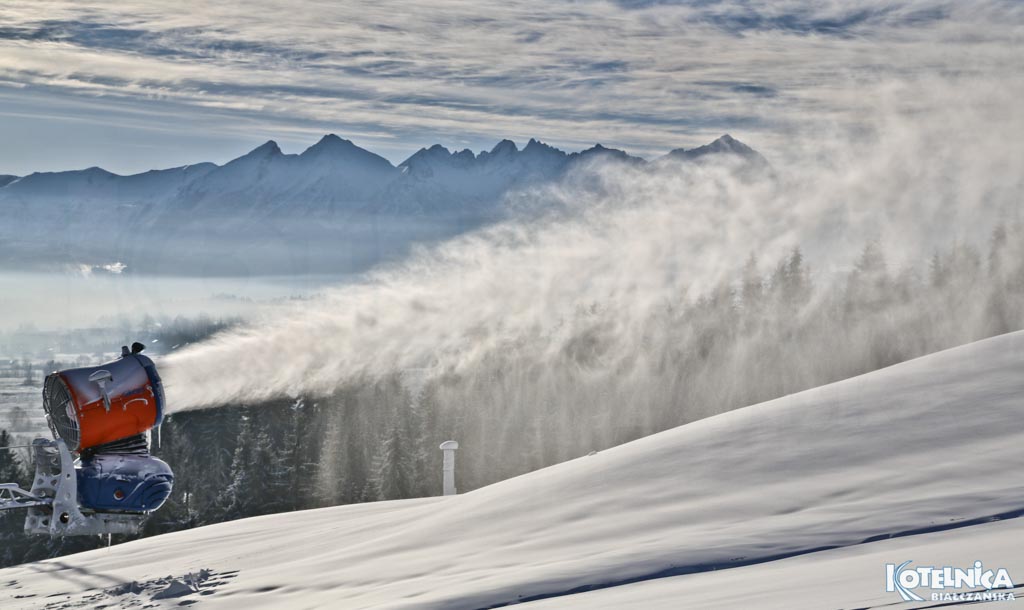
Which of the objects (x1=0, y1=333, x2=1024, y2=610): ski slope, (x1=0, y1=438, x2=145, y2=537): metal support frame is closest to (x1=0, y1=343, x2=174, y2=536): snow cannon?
(x1=0, y1=438, x2=145, y2=537): metal support frame

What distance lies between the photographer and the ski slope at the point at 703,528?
10500mm

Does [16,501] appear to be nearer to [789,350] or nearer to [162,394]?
[162,394]

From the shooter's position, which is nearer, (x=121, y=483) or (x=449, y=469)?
(x=121, y=483)

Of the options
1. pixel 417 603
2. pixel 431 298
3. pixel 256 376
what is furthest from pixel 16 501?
pixel 431 298

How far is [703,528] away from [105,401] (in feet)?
31.3

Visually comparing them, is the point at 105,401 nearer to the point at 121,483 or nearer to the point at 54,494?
the point at 121,483

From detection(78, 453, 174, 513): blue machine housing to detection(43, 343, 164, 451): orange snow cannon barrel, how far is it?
0.36m

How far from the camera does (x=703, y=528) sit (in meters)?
12.3

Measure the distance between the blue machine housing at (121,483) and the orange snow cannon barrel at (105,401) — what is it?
0.36 m

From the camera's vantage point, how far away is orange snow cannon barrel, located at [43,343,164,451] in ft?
53.2

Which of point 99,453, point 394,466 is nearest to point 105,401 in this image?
point 99,453

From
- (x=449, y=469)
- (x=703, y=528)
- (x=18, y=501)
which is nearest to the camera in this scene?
(x=703, y=528)

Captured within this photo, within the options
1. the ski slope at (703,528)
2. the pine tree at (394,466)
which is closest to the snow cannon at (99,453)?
the ski slope at (703,528)

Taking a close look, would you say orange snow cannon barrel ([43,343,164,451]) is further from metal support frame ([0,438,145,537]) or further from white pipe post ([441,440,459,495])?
white pipe post ([441,440,459,495])
